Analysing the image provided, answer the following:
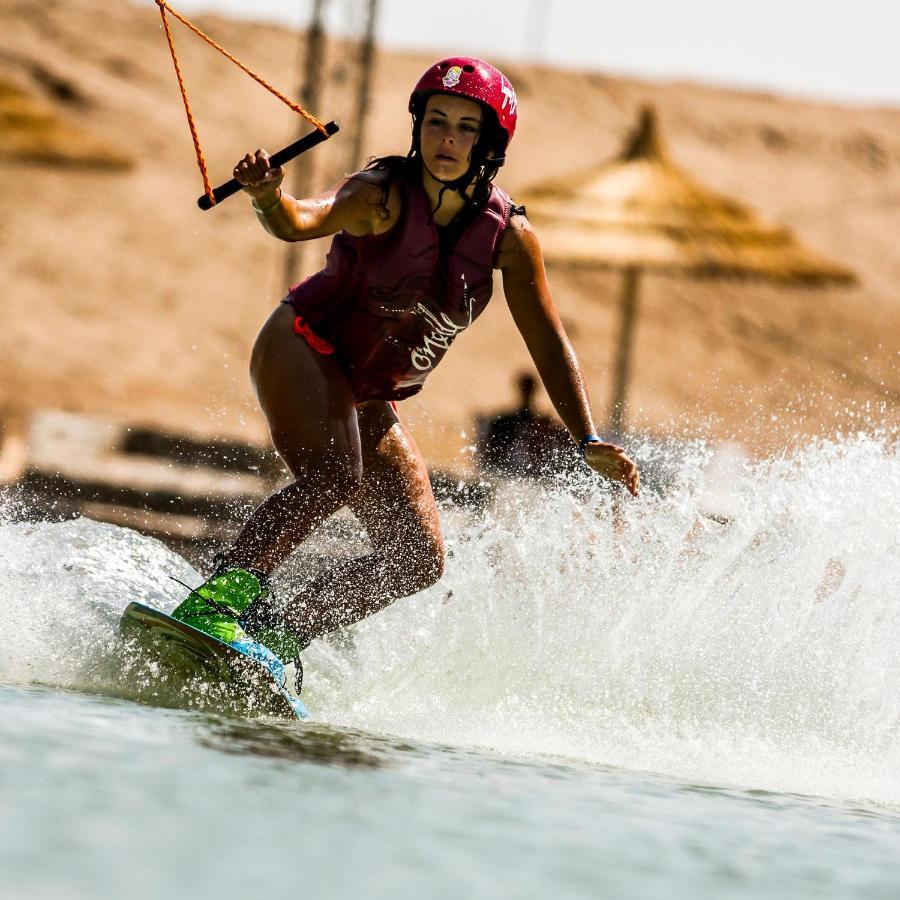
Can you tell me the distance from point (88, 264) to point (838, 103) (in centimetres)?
2802

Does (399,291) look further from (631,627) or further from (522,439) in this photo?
(522,439)

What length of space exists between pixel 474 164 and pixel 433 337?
0.51m

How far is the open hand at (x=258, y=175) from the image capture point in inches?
150

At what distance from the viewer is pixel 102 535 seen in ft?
17.4

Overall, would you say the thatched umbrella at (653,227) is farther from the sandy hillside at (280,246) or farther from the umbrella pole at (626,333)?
the sandy hillside at (280,246)

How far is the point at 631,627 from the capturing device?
16.5 feet

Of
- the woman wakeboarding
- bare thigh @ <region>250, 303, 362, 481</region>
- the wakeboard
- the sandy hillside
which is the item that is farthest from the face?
the sandy hillside

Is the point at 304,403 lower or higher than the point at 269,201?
lower

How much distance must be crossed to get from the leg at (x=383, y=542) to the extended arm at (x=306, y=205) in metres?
0.71

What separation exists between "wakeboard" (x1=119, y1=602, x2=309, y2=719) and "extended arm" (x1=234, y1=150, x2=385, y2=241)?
3.42 feet

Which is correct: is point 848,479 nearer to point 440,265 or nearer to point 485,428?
point 440,265

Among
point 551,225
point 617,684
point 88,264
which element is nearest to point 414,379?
point 617,684

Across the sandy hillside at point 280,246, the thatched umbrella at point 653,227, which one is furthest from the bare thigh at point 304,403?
the sandy hillside at point 280,246

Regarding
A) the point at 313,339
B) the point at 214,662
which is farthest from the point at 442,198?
the point at 214,662
